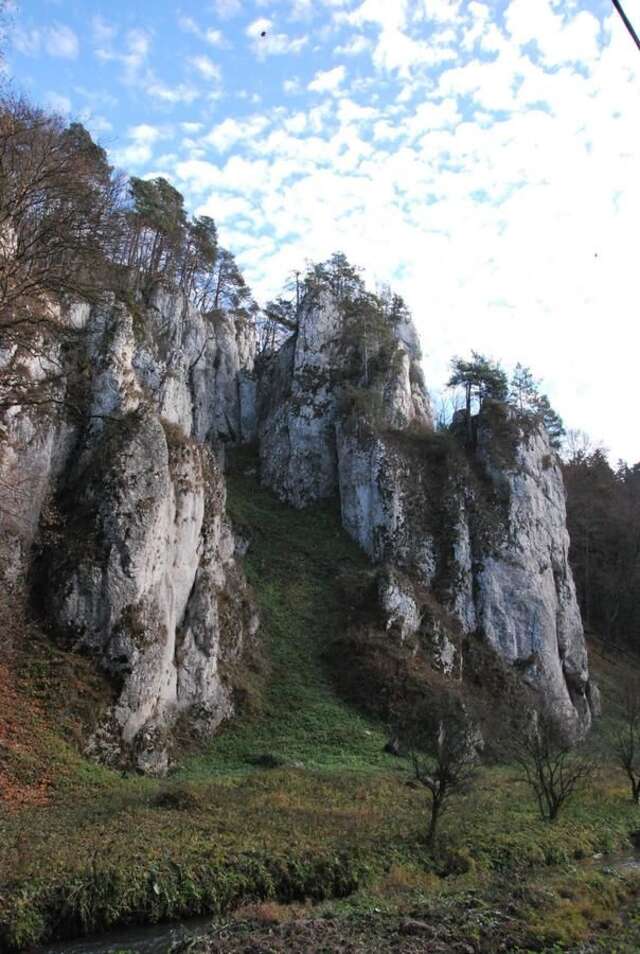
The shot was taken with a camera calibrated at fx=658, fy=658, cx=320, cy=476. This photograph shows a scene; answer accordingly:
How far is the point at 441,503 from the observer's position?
40094mm

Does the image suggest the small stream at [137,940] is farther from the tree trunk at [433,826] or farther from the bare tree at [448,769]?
the bare tree at [448,769]

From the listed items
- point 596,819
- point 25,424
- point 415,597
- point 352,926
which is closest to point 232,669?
point 415,597

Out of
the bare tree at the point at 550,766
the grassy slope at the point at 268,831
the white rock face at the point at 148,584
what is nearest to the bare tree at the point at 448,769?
the grassy slope at the point at 268,831

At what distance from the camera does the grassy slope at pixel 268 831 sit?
1253 centimetres

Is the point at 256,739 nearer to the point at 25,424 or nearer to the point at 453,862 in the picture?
the point at 453,862

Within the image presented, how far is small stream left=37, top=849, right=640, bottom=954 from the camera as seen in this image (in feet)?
36.9

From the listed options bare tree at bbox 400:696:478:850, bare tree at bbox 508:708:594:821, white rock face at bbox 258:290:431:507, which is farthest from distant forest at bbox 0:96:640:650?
bare tree at bbox 508:708:594:821

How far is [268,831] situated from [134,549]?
A: 37.6ft

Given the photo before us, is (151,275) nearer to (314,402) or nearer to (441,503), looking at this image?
(314,402)

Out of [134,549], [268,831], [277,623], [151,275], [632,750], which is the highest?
[151,275]

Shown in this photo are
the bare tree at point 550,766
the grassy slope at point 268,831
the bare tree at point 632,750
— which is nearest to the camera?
the grassy slope at point 268,831

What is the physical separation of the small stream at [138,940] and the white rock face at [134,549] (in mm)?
8730

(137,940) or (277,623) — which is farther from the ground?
(277,623)

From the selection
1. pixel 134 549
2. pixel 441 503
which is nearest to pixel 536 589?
pixel 441 503
